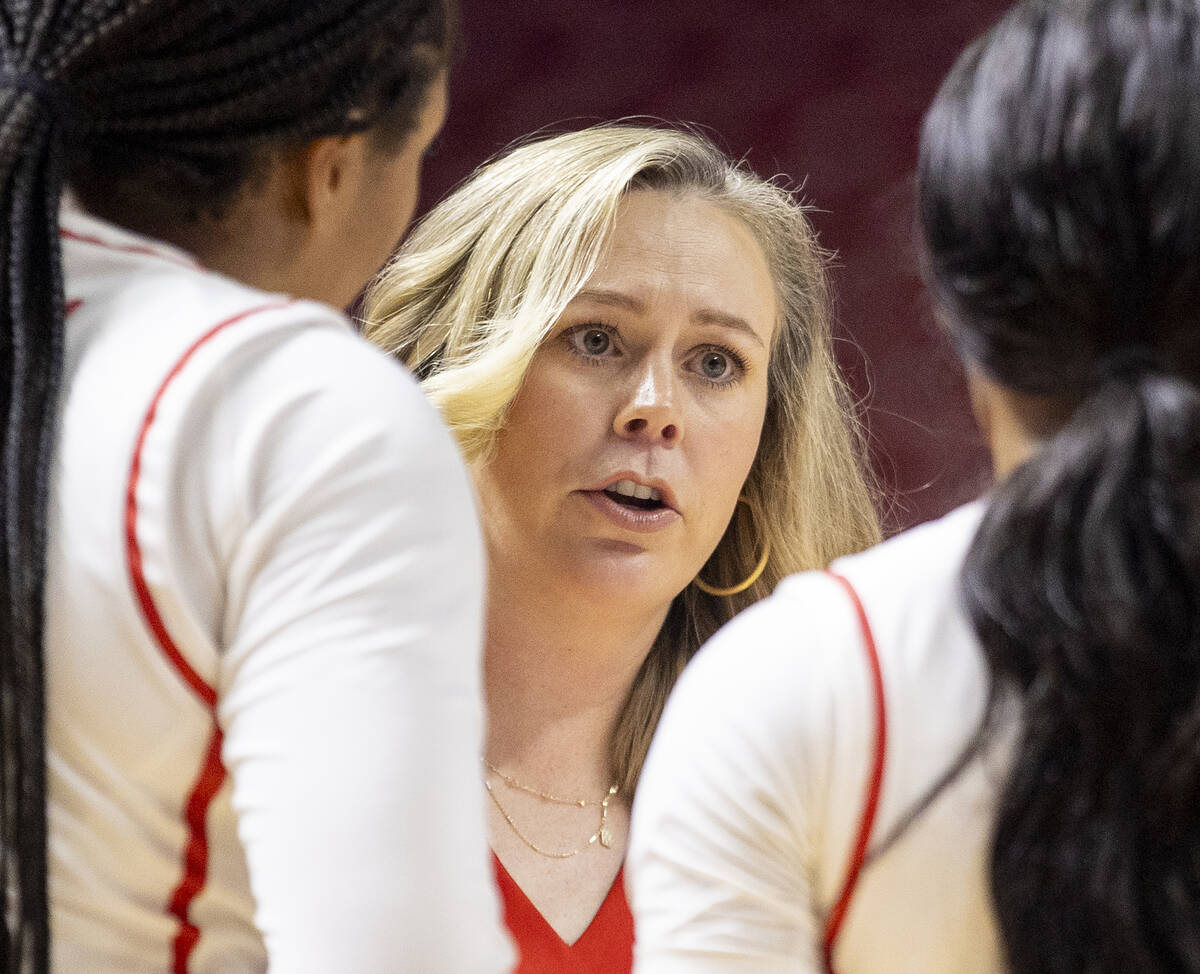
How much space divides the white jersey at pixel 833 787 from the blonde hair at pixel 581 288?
911 mm

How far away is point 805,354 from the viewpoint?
185 cm

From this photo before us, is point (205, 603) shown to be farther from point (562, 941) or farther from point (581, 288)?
point (581, 288)

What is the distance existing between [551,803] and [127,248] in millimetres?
953

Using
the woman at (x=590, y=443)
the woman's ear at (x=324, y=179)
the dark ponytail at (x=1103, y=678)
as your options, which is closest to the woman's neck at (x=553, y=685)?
the woman at (x=590, y=443)

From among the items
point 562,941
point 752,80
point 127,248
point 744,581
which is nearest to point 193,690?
point 127,248

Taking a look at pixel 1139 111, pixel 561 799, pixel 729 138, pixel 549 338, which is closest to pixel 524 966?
pixel 561 799

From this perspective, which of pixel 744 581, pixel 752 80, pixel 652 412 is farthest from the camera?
pixel 752 80

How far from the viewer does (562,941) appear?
4.65 feet

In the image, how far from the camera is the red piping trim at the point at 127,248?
71 cm

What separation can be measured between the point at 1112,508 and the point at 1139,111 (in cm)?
17

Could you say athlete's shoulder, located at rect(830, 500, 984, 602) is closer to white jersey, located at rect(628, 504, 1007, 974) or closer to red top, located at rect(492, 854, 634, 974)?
white jersey, located at rect(628, 504, 1007, 974)

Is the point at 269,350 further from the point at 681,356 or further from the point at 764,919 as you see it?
the point at 681,356

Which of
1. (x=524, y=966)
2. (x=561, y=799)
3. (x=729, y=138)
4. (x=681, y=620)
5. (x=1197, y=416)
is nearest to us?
(x=1197, y=416)

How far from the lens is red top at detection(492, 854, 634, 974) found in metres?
1.40
